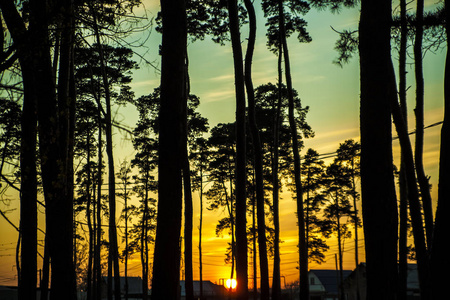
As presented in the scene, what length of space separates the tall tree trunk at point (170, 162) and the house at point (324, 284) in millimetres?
62365

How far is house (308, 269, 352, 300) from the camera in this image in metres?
64.4

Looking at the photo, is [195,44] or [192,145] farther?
[192,145]

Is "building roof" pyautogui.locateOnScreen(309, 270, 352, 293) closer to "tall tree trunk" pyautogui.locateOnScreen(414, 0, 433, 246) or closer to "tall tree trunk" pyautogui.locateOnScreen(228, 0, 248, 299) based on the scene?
"tall tree trunk" pyautogui.locateOnScreen(228, 0, 248, 299)

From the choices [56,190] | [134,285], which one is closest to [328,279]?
[134,285]

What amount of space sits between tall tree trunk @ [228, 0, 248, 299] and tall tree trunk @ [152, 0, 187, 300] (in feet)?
22.4

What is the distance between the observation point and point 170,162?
18.8ft

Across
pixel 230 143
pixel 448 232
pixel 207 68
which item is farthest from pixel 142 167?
pixel 448 232

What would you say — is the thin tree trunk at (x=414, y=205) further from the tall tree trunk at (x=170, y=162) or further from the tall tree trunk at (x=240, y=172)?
the tall tree trunk at (x=170, y=162)

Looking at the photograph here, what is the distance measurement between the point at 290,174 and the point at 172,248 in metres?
22.6

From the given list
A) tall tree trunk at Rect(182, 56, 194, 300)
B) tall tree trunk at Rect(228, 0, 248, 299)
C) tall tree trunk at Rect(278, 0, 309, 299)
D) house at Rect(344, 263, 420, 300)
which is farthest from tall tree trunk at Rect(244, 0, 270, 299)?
house at Rect(344, 263, 420, 300)

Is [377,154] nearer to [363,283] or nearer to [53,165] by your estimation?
[53,165]

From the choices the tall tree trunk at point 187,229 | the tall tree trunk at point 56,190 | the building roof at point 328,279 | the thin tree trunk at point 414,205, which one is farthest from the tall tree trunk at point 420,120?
the building roof at point 328,279

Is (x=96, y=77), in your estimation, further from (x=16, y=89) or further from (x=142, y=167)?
(x=16, y=89)

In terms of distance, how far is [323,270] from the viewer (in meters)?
70.0
